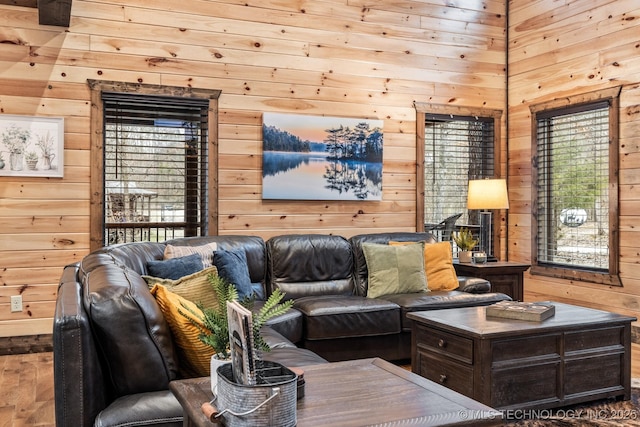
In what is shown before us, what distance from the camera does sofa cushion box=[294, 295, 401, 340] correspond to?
4.10 m

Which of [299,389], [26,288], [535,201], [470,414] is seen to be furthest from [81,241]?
[535,201]

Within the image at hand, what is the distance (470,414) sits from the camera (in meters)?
1.53

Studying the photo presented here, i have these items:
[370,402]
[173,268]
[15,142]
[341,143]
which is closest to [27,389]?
[173,268]

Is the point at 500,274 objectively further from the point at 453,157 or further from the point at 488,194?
the point at 453,157

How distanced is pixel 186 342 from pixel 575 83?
4.81m

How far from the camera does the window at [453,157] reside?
604cm

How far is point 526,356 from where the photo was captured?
3.14 meters

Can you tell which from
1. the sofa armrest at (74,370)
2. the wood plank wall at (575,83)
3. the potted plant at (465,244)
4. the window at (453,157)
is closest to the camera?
the sofa armrest at (74,370)

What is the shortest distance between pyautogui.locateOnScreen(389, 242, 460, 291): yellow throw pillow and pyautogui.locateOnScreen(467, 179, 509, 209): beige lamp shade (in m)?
0.75

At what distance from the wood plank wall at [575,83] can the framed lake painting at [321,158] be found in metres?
1.62

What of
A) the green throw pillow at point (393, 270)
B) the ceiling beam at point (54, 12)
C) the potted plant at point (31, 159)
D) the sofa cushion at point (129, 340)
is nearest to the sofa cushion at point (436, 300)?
the green throw pillow at point (393, 270)

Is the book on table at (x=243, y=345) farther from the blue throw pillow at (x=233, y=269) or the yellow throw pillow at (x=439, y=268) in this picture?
the yellow throw pillow at (x=439, y=268)

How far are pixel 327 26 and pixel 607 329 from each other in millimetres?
3615

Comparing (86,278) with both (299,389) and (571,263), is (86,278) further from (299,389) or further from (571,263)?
(571,263)
